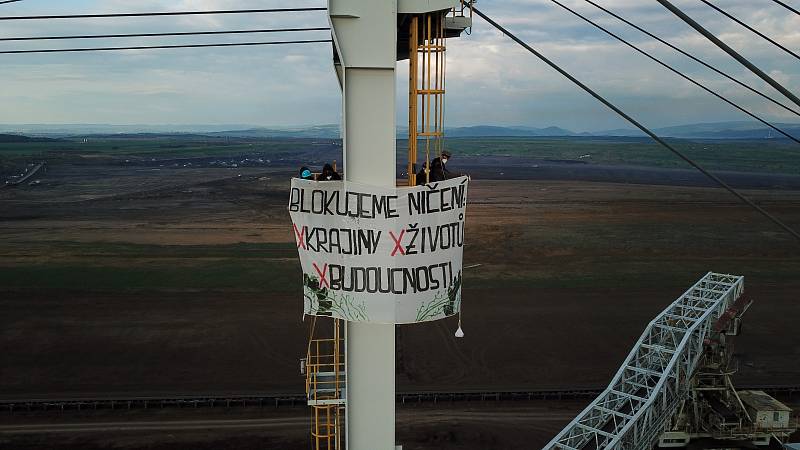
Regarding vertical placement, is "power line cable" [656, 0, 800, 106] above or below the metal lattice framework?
above

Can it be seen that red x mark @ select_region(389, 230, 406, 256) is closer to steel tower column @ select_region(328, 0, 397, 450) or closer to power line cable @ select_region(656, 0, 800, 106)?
steel tower column @ select_region(328, 0, 397, 450)

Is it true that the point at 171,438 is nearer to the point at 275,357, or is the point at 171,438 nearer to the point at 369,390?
the point at 275,357

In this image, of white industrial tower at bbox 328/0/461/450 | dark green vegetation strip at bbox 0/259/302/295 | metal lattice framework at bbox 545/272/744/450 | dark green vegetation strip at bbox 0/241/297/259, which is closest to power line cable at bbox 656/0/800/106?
white industrial tower at bbox 328/0/461/450

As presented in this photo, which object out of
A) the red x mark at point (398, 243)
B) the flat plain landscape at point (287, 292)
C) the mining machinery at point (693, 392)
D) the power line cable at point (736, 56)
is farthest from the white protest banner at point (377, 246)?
the flat plain landscape at point (287, 292)

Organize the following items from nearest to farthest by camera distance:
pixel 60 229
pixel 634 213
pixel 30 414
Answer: pixel 30 414, pixel 60 229, pixel 634 213

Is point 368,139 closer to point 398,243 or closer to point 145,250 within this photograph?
point 398,243

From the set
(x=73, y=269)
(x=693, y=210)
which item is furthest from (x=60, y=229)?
(x=693, y=210)

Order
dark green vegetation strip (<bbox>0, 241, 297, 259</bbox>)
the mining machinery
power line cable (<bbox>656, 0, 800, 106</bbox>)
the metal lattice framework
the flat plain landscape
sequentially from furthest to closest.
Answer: dark green vegetation strip (<bbox>0, 241, 297, 259</bbox>) → the flat plain landscape → the mining machinery → the metal lattice framework → power line cable (<bbox>656, 0, 800, 106</bbox>)
